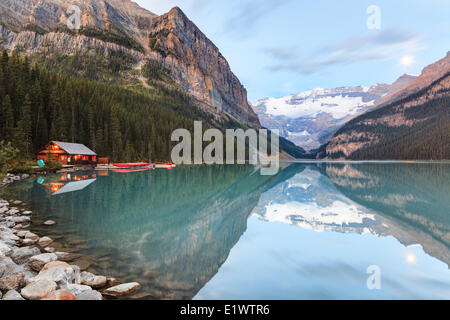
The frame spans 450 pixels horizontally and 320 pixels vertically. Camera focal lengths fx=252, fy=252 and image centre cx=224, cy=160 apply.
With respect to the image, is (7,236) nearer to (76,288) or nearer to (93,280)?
(93,280)

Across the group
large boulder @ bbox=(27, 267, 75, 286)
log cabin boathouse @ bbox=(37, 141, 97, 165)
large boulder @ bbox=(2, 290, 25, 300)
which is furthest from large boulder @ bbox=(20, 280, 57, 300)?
log cabin boathouse @ bbox=(37, 141, 97, 165)

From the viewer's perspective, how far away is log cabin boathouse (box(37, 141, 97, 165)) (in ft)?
199

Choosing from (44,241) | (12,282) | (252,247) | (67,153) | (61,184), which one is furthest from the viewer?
(67,153)

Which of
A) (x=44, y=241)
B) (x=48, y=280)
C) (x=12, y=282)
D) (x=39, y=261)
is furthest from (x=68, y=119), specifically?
(x=48, y=280)

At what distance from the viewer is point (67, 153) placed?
6259 centimetres

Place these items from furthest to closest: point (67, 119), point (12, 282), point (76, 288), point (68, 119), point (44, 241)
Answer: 1. point (68, 119)
2. point (67, 119)
3. point (44, 241)
4. point (76, 288)
5. point (12, 282)

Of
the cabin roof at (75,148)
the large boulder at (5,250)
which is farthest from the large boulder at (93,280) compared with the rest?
the cabin roof at (75,148)

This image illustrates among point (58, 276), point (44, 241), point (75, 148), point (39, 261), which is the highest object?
point (75, 148)

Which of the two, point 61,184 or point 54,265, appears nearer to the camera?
point 54,265

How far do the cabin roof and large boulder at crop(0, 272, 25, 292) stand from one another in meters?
64.0

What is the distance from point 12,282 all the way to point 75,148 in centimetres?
6945

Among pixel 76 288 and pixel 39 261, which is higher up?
pixel 39 261

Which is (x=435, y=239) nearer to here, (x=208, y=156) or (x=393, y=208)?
(x=393, y=208)
